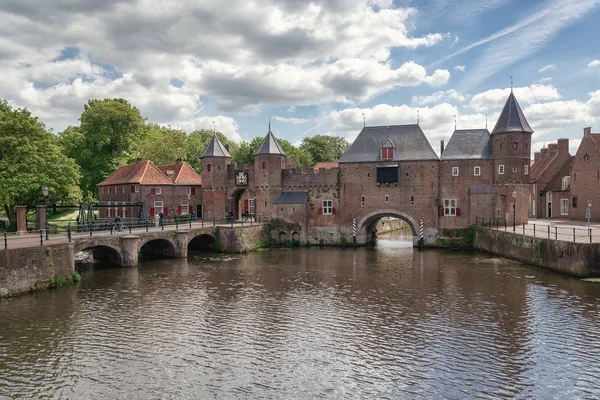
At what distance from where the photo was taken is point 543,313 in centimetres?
1617

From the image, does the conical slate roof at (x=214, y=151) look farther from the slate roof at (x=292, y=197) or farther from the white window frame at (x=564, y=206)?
the white window frame at (x=564, y=206)

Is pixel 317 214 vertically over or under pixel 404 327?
over

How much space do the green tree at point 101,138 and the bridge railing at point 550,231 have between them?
37790 millimetres

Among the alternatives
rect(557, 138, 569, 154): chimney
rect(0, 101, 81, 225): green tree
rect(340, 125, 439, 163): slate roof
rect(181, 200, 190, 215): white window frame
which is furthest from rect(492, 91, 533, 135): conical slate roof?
rect(0, 101, 81, 225): green tree

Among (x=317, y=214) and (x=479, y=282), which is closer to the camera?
(x=479, y=282)

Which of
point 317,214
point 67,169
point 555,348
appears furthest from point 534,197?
point 67,169

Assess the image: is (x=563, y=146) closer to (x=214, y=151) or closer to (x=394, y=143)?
(x=394, y=143)

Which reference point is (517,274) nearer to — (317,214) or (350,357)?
(350,357)

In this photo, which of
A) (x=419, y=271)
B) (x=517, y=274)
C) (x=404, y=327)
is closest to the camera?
(x=404, y=327)

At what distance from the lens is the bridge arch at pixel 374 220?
36125 millimetres

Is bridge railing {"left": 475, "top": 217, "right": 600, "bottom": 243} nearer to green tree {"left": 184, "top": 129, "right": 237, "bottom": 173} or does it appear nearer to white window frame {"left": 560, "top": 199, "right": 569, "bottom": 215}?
white window frame {"left": 560, "top": 199, "right": 569, "bottom": 215}

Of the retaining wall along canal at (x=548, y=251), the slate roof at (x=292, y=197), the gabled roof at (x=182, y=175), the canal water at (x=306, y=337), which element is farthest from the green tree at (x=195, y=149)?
the canal water at (x=306, y=337)

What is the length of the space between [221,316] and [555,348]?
1110 centimetres

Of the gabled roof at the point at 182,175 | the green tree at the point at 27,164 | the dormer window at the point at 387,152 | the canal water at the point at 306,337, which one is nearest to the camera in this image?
the canal water at the point at 306,337
